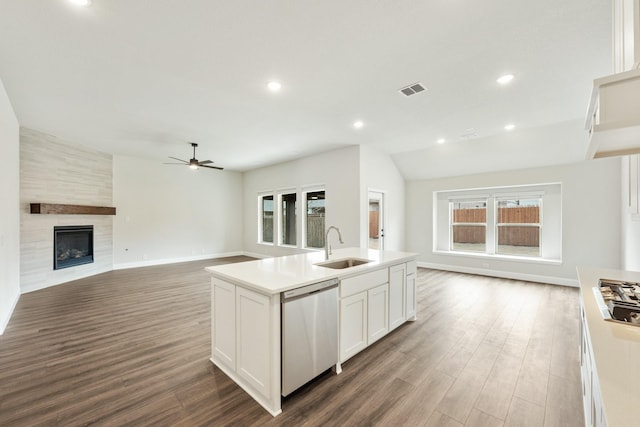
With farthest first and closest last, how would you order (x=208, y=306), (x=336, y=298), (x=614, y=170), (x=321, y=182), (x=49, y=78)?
(x=321, y=182), (x=614, y=170), (x=208, y=306), (x=49, y=78), (x=336, y=298)

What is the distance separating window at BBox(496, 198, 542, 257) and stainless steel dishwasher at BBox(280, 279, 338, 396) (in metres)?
5.62

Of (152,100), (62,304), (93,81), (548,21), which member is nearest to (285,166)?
(152,100)

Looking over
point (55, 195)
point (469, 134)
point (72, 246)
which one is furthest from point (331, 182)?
point (72, 246)

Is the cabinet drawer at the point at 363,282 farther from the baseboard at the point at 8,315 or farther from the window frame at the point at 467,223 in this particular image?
the window frame at the point at 467,223

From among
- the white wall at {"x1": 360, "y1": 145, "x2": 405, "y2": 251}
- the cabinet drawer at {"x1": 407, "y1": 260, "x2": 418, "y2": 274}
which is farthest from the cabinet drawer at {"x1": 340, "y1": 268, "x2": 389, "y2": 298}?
the white wall at {"x1": 360, "y1": 145, "x2": 405, "y2": 251}

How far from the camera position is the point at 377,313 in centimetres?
275

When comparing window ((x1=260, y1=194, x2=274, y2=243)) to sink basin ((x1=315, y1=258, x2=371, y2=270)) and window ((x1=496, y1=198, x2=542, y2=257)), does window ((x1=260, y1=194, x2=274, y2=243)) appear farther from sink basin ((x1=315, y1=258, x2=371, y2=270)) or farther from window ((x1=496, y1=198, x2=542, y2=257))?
window ((x1=496, y1=198, x2=542, y2=257))

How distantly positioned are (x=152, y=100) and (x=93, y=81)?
0.61 meters

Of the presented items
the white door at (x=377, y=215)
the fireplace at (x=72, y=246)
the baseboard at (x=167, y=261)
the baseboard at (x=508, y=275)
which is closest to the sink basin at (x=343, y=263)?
A: the white door at (x=377, y=215)

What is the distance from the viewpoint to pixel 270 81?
3.04 metres

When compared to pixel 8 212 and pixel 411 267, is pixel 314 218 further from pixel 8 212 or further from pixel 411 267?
pixel 8 212

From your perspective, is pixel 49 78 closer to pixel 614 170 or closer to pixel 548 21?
pixel 548 21

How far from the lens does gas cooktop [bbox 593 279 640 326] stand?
130cm

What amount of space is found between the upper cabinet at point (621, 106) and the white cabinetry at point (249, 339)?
6.18ft
